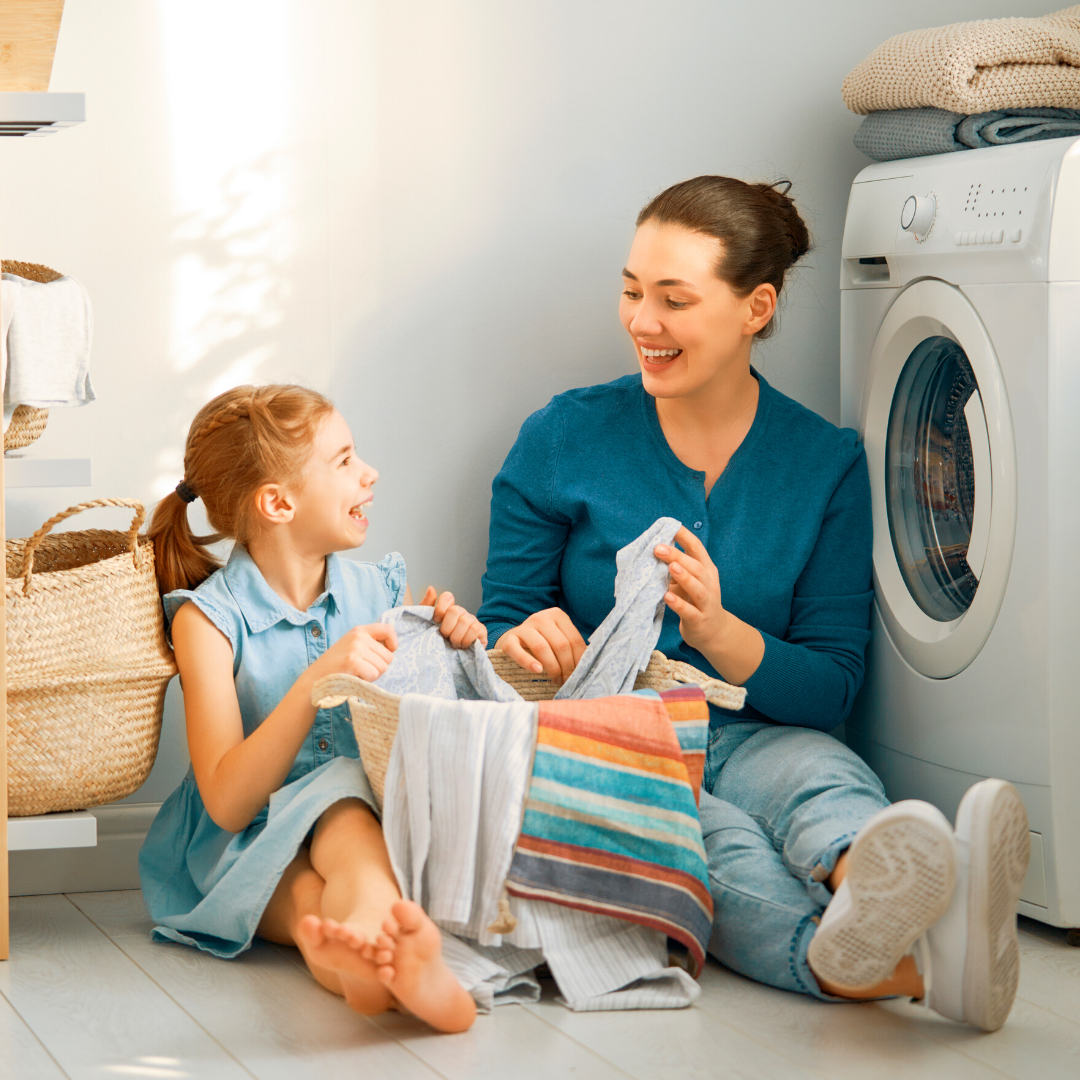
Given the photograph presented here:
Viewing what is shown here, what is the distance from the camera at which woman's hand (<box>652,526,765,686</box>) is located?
4.96 ft

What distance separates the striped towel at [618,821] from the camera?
1291 millimetres

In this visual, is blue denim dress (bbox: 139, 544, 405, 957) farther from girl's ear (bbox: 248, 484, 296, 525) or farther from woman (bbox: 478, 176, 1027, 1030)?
woman (bbox: 478, 176, 1027, 1030)

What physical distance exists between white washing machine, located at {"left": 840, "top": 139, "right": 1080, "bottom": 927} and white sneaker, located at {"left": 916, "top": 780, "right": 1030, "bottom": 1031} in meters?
0.36

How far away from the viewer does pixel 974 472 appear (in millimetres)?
1675

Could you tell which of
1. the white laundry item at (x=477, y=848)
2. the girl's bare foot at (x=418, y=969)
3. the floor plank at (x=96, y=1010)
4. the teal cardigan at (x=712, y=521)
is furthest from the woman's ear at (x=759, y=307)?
the floor plank at (x=96, y=1010)

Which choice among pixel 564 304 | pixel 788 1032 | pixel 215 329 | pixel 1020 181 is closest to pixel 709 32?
pixel 564 304

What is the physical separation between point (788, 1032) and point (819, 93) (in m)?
1.42

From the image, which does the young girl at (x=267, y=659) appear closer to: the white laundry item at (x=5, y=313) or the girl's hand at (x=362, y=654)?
the girl's hand at (x=362, y=654)

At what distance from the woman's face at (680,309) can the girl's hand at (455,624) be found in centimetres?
41

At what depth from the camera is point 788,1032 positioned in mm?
1253

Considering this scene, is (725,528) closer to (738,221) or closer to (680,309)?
(680,309)

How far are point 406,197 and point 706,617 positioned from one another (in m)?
0.77

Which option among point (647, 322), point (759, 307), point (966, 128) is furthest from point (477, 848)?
point (966, 128)

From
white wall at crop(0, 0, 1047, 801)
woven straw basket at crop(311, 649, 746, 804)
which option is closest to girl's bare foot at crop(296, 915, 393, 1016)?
woven straw basket at crop(311, 649, 746, 804)
